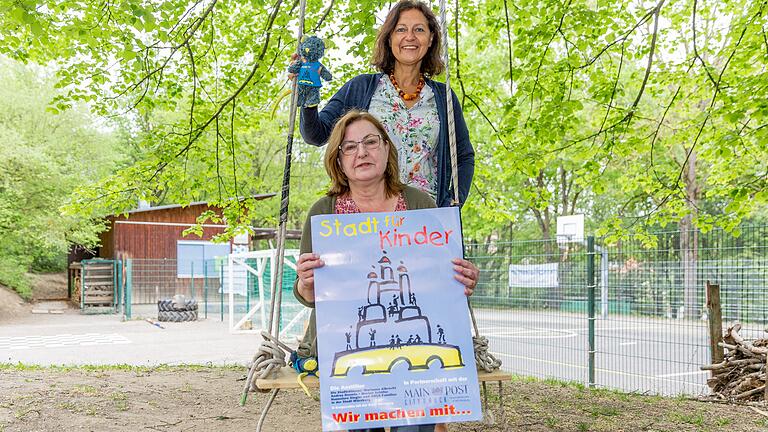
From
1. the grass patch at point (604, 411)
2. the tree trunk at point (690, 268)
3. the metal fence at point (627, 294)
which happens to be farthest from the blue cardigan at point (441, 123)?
the tree trunk at point (690, 268)

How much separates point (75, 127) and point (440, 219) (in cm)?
2794

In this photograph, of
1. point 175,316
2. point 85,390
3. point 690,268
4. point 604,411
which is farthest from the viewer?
point 175,316

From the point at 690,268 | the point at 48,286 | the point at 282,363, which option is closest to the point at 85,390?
the point at 282,363

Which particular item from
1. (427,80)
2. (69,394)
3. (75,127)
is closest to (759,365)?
(427,80)

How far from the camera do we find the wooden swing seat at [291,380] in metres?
2.41

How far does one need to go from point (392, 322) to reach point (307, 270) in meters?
0.37

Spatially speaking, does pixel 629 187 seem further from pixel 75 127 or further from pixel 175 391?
pixel 75 127

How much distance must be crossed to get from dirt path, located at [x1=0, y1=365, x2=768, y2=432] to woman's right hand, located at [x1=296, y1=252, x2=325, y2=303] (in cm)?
264

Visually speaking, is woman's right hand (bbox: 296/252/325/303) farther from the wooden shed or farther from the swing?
the wooden shed

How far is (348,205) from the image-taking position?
8.89 feet

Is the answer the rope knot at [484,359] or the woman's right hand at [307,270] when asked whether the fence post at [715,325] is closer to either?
the rope knot at [484,359]

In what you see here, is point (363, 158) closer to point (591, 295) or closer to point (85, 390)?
point (85, 390)

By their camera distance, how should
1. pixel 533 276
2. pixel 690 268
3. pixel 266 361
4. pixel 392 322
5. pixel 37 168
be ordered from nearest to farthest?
pixel 392 322 → pixel 266 361 → pixel 690 268 → pixel 533 276 → pixel 37 168

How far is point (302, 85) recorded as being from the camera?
2.73 meters
